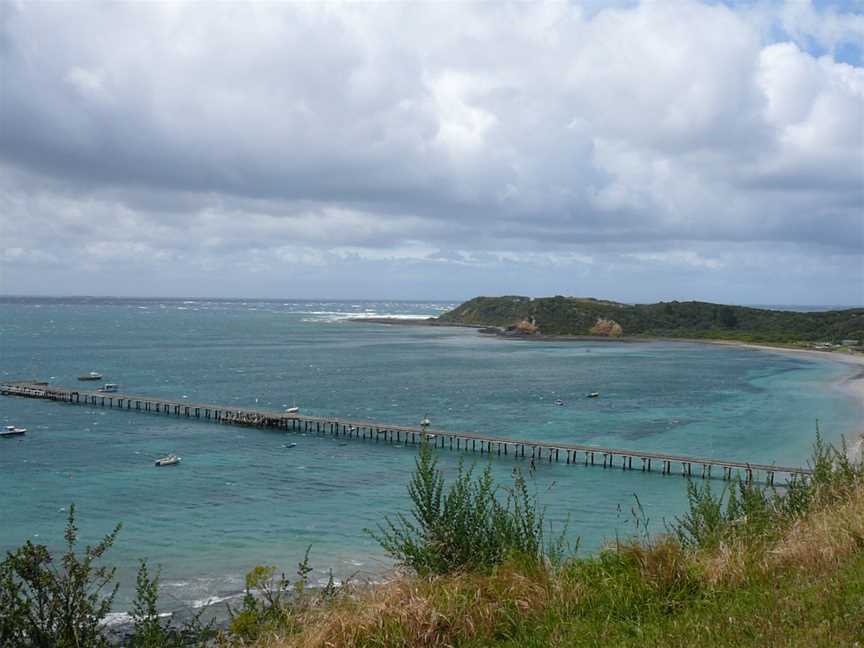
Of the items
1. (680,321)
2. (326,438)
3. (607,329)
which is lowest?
(326,438)

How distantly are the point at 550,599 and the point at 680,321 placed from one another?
523 feet

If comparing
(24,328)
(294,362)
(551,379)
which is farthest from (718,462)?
(24,328)

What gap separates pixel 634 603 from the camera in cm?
787

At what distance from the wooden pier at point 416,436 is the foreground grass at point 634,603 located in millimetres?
19782

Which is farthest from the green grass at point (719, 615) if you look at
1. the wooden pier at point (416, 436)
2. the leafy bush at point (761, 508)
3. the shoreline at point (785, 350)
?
the shoreline at point (785, 350)

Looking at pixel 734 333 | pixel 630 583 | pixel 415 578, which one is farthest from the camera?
pixel 734 333

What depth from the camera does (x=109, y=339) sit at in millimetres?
120688

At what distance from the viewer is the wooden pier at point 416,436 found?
35875mm

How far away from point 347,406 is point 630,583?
49686mm

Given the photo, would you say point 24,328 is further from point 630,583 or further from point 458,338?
point 630,583

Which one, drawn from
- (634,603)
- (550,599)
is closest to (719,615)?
(634,603)

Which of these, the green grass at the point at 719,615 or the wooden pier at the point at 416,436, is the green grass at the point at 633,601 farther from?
the wooden pier at the point at 416,436

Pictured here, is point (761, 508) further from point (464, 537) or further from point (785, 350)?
point (785, 350)

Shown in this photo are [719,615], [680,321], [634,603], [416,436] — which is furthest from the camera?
[680,321]
